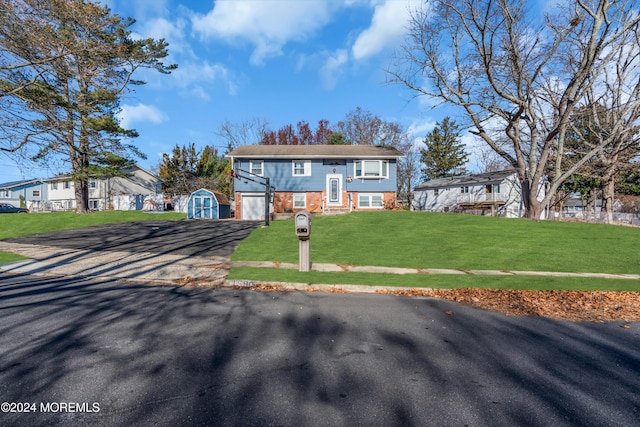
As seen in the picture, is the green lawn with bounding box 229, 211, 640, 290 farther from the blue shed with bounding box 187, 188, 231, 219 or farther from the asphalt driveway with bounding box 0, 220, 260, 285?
the blue shed with bounding box 187, 188, 231, 219

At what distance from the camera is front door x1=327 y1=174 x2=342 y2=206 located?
90.8 feet

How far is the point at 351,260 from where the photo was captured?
1071 centimetres

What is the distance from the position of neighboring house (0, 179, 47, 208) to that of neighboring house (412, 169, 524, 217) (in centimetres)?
6376

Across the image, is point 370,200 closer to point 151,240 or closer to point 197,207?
Answer: point 197,207

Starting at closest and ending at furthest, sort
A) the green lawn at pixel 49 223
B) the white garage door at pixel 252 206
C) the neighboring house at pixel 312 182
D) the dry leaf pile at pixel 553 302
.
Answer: the dry leaf pile at pixel 553 302, the green lawn at pixel 49 223, the neighboring house at pixel 312 182, the white garage door at pixel 252 206

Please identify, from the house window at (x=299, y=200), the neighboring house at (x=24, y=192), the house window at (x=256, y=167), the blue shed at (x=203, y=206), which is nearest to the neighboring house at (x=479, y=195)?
the house window at (x=299, y=200)

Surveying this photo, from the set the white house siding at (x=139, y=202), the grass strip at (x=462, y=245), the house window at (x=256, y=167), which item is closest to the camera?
the grass strip at (x=462, y=245)

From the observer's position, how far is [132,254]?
11.6 m

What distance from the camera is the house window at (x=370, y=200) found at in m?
27.9

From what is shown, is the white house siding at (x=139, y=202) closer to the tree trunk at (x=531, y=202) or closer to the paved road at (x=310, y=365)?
the paved road at (x=310, y=365)

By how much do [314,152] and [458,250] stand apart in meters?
18.4

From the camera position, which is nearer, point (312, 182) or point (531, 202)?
point (531, 202)

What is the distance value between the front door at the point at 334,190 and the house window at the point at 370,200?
1944 mm

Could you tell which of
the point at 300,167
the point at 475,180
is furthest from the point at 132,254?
the point at 475,180
